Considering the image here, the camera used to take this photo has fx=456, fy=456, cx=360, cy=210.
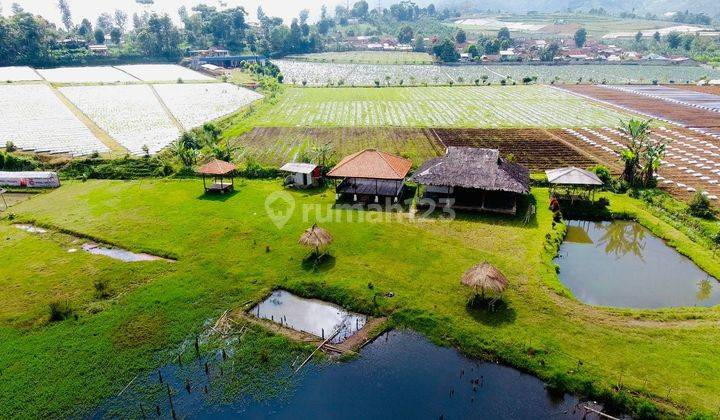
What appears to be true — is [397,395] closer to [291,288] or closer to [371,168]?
[291,288]

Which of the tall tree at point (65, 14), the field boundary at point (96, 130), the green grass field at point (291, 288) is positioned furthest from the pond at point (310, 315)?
the tall tree at point (65, 14)

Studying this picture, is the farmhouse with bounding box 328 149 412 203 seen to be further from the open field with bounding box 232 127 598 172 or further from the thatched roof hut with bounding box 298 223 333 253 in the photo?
the thatched roof hut with bounding box 298 223 333 253

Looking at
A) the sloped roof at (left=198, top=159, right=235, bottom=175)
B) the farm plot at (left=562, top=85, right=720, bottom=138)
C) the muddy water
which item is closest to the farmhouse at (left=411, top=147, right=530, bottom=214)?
the sloped roof at (left=198, top=159, right=235, bottom=175)

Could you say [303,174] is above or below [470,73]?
below

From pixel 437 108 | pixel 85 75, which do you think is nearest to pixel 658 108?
pixel 437 108

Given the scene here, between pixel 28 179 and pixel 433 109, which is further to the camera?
pixel 433 109

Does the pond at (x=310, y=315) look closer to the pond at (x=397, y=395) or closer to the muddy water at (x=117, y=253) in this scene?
the pond at (x=397, y=395)
